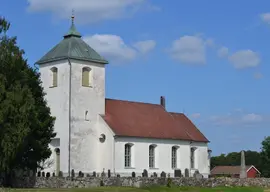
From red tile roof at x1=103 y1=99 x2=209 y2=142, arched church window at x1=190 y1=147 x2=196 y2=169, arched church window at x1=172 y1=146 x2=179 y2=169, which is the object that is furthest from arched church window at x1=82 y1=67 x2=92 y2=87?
arched church window at x1=190 y1=147 x2=196 y2=169

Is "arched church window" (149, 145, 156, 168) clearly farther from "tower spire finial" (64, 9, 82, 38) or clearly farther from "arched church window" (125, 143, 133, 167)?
"tower spire finial" (64, 9, 82, 38)

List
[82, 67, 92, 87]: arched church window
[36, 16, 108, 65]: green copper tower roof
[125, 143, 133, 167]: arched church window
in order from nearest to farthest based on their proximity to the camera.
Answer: [36, 16, 108, 65]: green copper tower roof → [82, 67, 92, 87]: arched church window → [125, 143, 133, 167]: arched church window

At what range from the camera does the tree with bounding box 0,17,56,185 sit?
1764 inches

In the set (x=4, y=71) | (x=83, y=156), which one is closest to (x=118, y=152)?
(x=83, y=156)

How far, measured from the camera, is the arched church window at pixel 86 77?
63094 mm

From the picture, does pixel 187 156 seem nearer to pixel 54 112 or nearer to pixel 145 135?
pixel 145 135

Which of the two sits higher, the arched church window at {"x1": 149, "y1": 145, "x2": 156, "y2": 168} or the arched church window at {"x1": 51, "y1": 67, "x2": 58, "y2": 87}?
the arched church window at {"x1": 51, "y1": 67, "x2": 58, "y2": 87}

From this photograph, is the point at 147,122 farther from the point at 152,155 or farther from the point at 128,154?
the point at 128,154

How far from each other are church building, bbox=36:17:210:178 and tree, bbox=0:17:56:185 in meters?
6.29

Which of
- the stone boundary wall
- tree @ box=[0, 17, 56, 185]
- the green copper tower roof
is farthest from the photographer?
the green copper tower roof

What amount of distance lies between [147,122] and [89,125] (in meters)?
8.19

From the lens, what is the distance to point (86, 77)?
63.4 m

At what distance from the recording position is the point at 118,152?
205ft

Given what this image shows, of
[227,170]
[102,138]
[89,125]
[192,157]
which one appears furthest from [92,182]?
[227,170]
